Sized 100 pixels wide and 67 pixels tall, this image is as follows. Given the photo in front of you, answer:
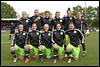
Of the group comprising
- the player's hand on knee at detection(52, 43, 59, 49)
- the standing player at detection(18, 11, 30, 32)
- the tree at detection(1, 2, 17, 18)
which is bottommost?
the tree at detection(1, 2, 17, 18)

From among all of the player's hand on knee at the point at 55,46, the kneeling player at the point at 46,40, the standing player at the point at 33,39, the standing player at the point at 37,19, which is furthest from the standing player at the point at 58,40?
the standing player at the point at 37,19

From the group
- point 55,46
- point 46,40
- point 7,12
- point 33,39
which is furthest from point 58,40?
point 7,12

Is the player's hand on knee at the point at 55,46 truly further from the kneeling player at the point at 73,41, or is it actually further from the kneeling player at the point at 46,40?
the kneeling player at the point at 73,41

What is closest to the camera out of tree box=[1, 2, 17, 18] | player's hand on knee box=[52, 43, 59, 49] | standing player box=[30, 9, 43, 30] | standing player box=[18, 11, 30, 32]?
player's hand on knee box=[52, 43, 59, 49]

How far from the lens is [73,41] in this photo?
11.1 metres

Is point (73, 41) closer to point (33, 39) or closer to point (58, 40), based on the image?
point (58, 40)

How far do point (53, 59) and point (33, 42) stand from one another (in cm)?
88

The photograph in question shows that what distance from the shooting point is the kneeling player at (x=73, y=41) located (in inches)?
427

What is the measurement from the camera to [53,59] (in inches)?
440

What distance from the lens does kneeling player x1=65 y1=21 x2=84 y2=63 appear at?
10.8m

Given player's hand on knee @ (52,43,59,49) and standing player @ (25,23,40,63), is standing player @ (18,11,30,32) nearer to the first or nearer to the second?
standing player @ (25,23,40,63)

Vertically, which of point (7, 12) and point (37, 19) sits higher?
point (37, 19)

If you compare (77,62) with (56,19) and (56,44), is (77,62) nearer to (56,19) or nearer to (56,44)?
(56,44)

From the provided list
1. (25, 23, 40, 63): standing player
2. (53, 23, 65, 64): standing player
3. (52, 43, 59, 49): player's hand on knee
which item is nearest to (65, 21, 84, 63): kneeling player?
(53, 23, 65, 64): standing player
